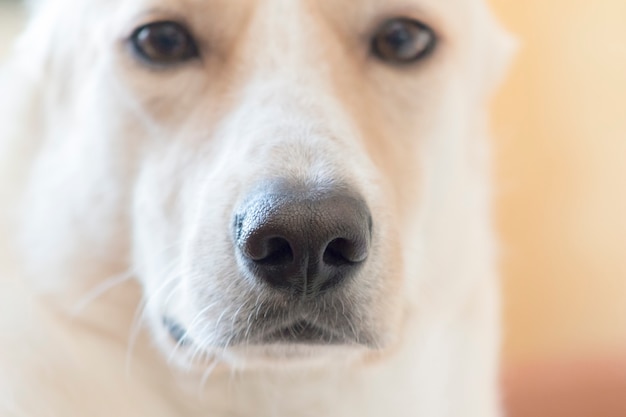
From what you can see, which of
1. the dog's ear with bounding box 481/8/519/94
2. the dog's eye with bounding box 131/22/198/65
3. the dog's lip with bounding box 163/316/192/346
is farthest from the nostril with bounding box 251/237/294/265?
the dog's ear with bounding box 481/8/519/94

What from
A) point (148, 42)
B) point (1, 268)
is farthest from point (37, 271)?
point (148, 42)

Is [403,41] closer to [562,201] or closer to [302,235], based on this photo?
[302,235]

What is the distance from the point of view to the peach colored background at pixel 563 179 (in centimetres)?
189

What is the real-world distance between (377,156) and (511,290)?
1307mm

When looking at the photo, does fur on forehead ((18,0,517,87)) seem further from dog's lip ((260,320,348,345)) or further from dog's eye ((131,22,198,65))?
dog's lip ((260,320,348,345))

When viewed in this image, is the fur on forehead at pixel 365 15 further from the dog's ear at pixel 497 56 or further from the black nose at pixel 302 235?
the black nose at pixel 302 235

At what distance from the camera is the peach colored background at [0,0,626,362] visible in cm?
189

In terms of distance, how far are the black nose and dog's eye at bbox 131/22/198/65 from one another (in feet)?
0.93

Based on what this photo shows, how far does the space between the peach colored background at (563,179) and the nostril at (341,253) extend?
126 cm

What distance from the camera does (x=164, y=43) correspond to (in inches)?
35.4

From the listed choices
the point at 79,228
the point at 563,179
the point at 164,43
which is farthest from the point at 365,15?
the point at 563,179

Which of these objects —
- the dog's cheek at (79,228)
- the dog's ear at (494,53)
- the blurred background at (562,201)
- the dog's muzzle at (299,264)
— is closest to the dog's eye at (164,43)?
the dog's cheek at (79,228)

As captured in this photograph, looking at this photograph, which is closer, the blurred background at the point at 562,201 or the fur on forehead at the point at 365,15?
the fur on forehead at the point at 365,15

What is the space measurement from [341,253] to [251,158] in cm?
15
